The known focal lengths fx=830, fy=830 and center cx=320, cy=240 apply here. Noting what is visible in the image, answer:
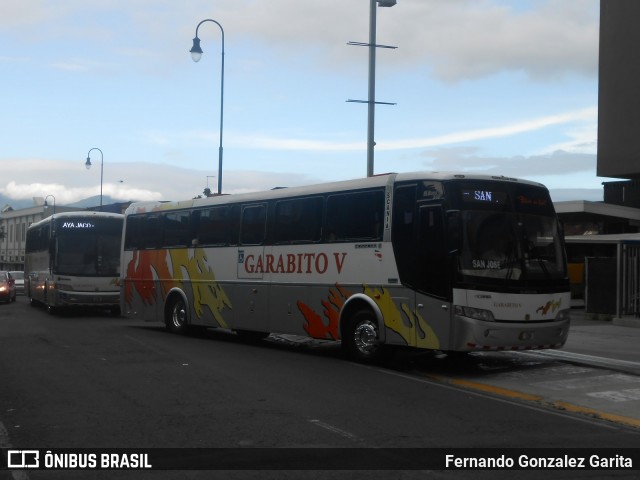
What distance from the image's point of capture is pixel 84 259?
27.1 meters

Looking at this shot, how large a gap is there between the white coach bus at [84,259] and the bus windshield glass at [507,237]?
17.0 meters

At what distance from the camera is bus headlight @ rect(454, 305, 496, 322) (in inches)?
497

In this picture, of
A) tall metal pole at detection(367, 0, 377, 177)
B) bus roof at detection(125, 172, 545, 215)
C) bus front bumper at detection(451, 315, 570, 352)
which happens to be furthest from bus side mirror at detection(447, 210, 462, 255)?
tall metal pole at detection(367, 0, 377, 177)

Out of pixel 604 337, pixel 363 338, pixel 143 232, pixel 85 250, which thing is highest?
pixel 143 232

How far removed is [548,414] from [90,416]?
17.6 feet

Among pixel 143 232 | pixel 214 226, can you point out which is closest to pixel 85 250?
pixel 143 232

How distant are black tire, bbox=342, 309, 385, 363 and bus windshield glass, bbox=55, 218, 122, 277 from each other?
14420mm

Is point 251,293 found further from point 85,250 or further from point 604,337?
point 85,250

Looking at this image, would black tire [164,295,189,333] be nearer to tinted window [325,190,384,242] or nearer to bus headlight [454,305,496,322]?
tinted window [325,190,384,242]

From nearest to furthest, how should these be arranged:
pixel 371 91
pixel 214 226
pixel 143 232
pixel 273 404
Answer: pixel 273 404 → pixel 214 226 → pixel 143 232 → pixel 371 91

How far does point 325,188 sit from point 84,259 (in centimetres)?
1404

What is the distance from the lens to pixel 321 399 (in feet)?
34.7

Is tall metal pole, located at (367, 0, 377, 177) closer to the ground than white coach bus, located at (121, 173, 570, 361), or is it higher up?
higher up

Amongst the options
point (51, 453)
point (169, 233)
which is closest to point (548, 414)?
point (51, 453)
